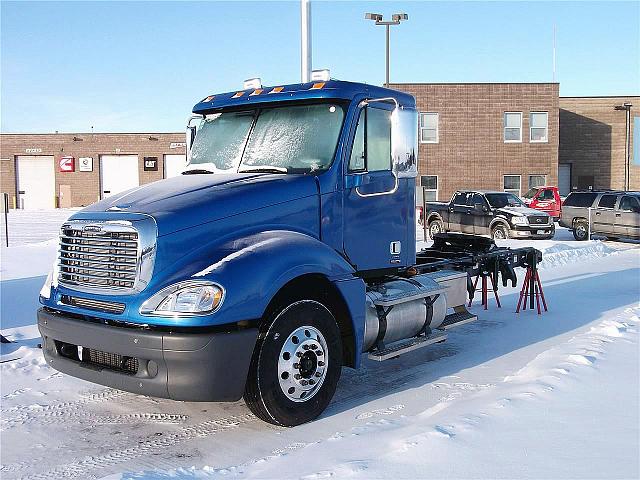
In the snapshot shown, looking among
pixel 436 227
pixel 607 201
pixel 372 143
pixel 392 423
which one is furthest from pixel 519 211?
pixel 392 423

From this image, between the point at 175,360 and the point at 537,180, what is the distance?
35145mm

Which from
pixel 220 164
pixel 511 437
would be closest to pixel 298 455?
pixel 511 437

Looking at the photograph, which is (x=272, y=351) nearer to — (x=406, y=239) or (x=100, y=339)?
(x=100, y=339)

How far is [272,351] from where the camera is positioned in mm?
4969

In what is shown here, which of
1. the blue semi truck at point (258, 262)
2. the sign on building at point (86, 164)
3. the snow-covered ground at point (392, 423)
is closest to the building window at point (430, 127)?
the snow-covered ground at point (392, 423)

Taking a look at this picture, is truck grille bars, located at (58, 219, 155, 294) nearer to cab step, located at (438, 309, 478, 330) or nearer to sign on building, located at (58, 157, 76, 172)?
cab step, located at (438, 309, 478, 330)

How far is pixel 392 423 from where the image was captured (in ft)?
17.0

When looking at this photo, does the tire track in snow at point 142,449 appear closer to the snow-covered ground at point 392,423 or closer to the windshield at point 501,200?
the snow-covered ground at point 392,423

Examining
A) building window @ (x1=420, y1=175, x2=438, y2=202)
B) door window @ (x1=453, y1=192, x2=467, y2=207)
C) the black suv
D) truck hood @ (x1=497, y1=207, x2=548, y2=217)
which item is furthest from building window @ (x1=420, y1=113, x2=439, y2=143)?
truck hood @ (x1=497, y1=207, x2=548, y2=217)

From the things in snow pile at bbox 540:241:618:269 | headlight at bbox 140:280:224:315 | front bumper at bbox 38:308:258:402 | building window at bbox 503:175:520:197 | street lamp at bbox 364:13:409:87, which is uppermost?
street lamp at bbox 364:13:409:87

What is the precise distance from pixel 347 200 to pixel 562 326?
4.65 meters

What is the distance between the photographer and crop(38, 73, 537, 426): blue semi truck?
4.67 m

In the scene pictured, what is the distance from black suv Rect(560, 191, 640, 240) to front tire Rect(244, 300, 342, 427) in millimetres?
19207

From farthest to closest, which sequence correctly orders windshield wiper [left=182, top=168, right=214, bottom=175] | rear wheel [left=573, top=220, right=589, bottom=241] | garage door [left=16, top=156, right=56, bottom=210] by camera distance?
garage door [left=16, top=156, right=56, bottom=210], rear wheel [left=573, top=220, right=589, bottom=241], windshield wiper [left=182, top=168, right=214, bottom=175]
